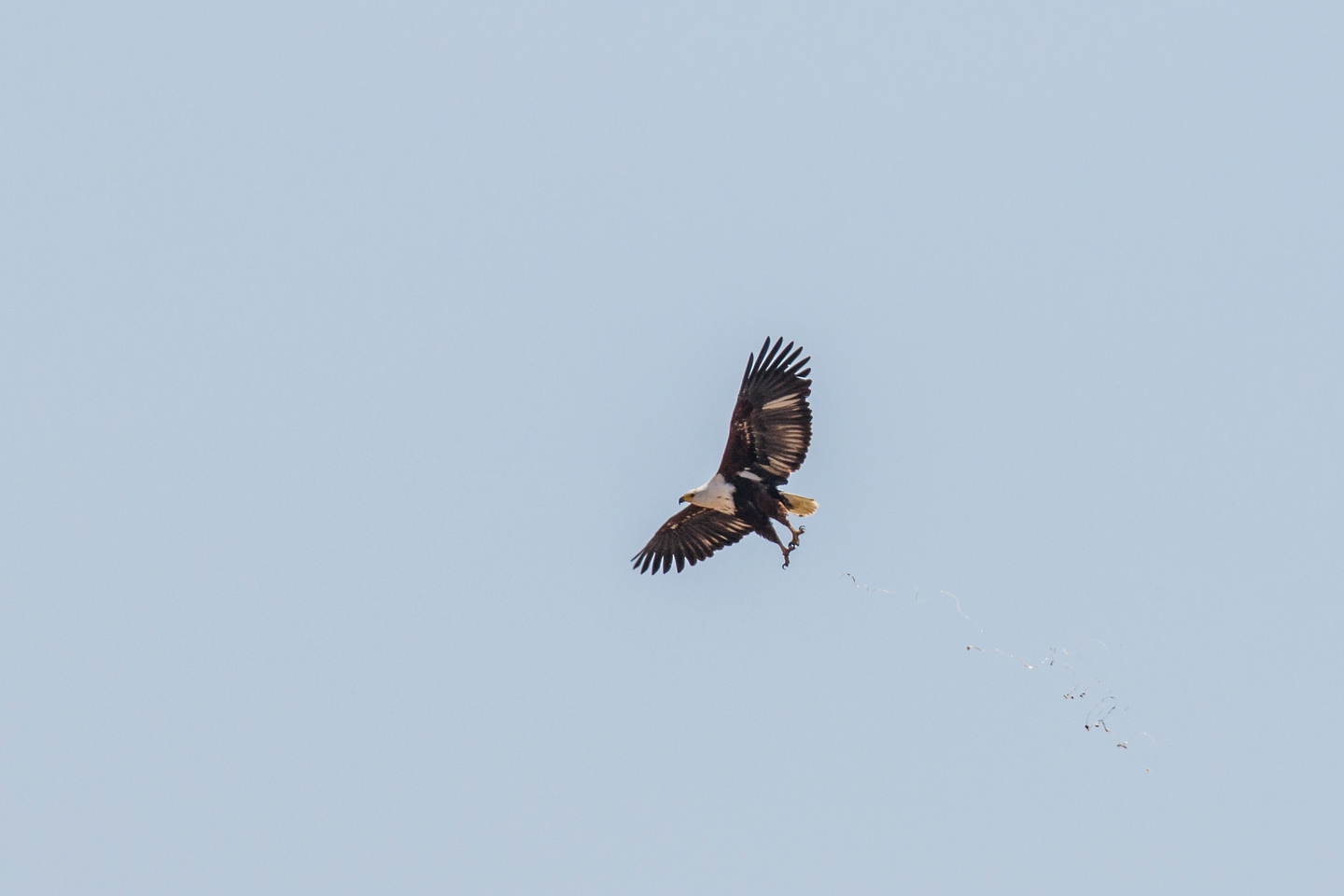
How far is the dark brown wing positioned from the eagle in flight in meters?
0.03

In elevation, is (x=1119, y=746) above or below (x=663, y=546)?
below

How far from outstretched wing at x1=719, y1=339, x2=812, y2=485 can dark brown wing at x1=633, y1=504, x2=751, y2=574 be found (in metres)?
1.33

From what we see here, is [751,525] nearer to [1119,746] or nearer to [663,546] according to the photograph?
[663,546]

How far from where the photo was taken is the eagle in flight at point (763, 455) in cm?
2173

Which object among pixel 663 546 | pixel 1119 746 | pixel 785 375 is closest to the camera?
pixel 1119 746

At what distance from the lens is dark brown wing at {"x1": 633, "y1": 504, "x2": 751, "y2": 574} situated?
77.0 ft

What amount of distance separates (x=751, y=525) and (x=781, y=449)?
145 centimetres

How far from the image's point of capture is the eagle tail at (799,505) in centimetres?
2228

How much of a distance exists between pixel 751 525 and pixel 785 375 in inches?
93.3

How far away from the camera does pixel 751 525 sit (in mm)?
23062

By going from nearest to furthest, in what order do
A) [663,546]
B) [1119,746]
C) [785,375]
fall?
[1119,746] < [785,375] < [663,546]

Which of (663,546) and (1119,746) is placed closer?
(1119,746)

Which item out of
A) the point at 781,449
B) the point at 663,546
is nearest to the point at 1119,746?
the point at 781,449

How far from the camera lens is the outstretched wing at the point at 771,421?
71.2ft
